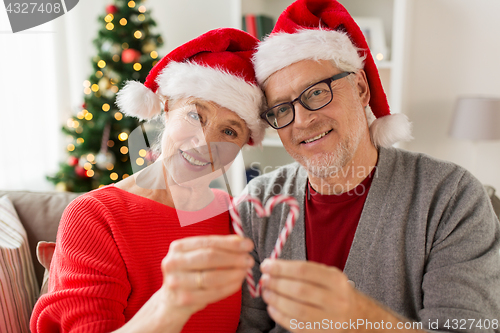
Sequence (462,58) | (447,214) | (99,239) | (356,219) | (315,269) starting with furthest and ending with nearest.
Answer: (462,58), (356,219), (447,214), (99,239), (315,269)

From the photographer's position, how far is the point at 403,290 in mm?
1164

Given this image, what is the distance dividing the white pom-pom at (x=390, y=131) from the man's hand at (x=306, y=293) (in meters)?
0.78

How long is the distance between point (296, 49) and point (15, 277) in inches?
53.4

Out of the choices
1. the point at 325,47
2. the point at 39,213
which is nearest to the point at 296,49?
the point at 325,47

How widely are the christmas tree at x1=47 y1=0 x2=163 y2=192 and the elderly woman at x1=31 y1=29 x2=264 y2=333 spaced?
1605mm

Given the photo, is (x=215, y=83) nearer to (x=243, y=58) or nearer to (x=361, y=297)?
(x=243, y=58)

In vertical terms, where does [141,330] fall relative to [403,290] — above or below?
above

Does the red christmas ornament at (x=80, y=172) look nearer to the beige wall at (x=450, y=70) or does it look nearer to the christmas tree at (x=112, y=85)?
the christmas tree at (x=112, y=85)

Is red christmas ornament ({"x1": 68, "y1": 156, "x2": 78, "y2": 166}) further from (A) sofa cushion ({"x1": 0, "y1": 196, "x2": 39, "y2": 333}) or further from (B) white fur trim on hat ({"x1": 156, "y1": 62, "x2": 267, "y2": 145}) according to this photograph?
(B) white fur trim on hat ({"x1": 156, "y1": 62, "x2": 267, "y2": 145})

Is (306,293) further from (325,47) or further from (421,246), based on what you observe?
(325,47)

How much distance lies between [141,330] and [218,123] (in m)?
0.60

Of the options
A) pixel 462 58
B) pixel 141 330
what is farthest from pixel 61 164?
pixel 462 58

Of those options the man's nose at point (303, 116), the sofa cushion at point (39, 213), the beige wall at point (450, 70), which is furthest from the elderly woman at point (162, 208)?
the beige wall at point (450, 70)

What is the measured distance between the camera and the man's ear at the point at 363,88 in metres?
1.38
